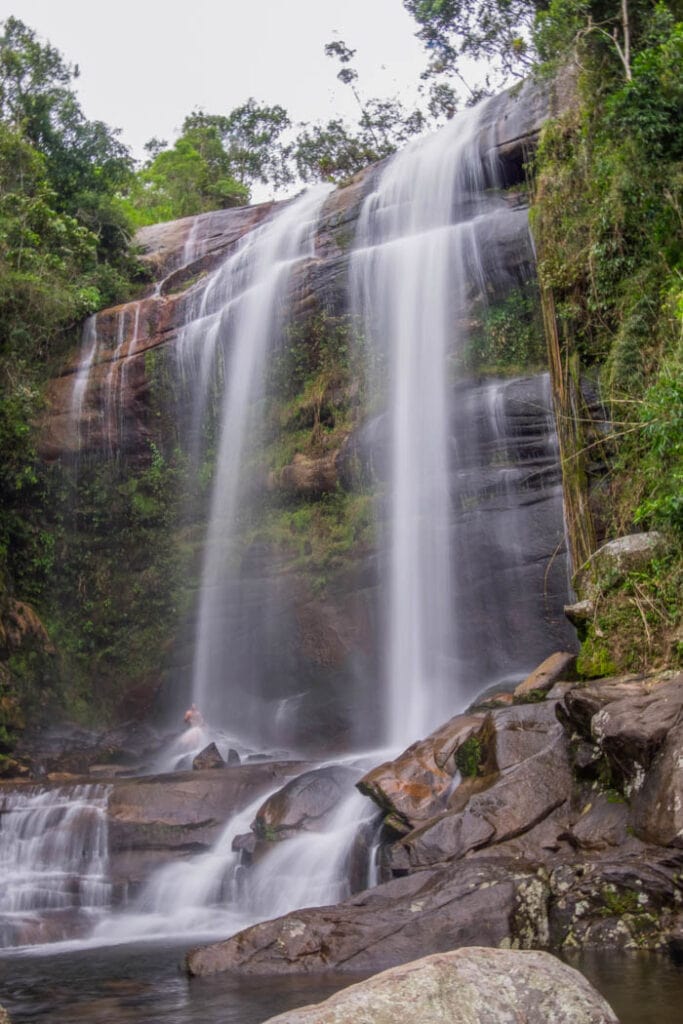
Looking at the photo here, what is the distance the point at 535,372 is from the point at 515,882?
10.2 meters

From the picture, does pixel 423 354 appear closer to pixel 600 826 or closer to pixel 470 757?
pixel 470 757

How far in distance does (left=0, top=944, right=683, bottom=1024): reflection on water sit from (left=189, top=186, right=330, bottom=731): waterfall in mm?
9309

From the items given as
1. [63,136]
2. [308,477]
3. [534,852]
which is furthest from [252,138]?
[534,852]

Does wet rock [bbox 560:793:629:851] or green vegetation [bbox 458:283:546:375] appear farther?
green vegetation [bbox 458:283:546:375]

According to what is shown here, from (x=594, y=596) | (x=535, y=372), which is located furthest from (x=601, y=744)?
(x=535, y=372)

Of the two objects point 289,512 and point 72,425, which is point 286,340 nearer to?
point 289,512

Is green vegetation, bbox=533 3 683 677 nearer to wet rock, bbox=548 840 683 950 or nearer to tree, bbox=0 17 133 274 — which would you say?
wet rock, bbox=548 840 683 950

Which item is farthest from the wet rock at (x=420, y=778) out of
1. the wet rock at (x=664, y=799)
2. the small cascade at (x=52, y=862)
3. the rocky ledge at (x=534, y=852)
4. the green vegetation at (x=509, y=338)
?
the green vegetation at (x=509, y=338)

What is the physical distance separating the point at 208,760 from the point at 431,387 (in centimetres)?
727

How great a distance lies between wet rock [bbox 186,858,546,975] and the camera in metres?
6.69

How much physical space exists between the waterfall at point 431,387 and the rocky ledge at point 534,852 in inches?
218

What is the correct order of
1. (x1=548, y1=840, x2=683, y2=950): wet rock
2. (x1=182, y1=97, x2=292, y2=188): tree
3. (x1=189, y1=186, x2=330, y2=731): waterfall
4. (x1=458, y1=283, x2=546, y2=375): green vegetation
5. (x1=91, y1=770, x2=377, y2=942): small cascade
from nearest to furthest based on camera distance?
(x1=548, y1=840, x2=683, y2=950): wet rock → (x1=91, y1=770, x2=377, y2=942): small cascade → (x1=458, y1=283, x2=546, y2=375): green vegetation → (x1=189, y1=186, x2=330, y2=731): waterfall → (x1=182, y1=97, x2=292, y2=188): tree

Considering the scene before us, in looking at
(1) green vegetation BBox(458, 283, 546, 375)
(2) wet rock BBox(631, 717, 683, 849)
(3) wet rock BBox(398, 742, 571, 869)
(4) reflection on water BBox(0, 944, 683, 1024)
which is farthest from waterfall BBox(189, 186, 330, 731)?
(2) wet rock BBox(631, 717, 683, 849)

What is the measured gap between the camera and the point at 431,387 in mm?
16438
